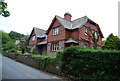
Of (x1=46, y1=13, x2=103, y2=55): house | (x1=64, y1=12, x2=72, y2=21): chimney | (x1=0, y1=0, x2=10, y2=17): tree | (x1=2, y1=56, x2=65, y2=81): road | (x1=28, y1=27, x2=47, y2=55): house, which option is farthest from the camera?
(x1=28, y1=27, x2=47, y2=55): house

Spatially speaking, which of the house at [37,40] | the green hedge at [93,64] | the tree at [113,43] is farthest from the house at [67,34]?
the green hedge at [93,64]

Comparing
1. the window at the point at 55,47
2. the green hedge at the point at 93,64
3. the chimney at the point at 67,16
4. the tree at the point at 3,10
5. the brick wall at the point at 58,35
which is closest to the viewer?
the tree at the point at 3,10

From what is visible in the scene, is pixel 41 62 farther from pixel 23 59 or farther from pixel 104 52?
pixel 104 52

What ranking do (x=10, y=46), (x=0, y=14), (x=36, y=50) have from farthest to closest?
(x=10, y=46), (x=36, y=50), (x=0, y=14)

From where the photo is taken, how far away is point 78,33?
18641 mm

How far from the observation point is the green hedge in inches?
273

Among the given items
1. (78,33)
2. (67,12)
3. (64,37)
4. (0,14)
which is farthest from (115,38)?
(0,14)

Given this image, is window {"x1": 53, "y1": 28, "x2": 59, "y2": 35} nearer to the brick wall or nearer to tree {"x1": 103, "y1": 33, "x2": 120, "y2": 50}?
the brick wall

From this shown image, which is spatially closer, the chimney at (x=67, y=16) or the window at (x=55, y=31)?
the window at (x=55, y=31)

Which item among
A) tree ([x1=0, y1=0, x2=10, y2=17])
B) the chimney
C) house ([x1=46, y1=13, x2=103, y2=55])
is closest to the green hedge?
tree ([x1=0, y1=0, x2=10, y2=17])

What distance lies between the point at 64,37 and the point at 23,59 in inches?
358

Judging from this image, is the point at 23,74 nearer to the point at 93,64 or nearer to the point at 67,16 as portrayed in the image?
the point at 93,64

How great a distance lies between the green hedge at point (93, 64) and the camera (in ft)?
22.8

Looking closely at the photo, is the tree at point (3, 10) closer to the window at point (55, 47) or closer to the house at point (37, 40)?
the window at point (55, 47)
